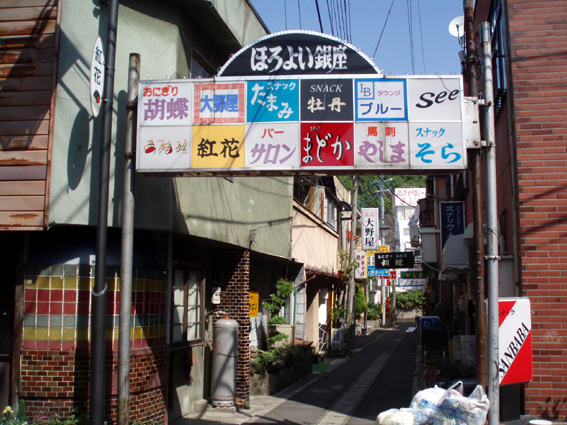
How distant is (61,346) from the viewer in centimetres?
877

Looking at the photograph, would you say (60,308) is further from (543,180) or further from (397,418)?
(543,180)

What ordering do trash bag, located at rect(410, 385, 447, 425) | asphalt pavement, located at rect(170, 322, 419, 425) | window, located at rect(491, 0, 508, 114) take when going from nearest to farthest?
1. trash bag, located at rect(410, 385, 447, 425)
2. window, located at rect(491, 0, 508, 114)
3. asphalt pavement, located at rect(170, 322, 419, 425)

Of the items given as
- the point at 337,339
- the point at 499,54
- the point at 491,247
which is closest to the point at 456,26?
the point at 499,54

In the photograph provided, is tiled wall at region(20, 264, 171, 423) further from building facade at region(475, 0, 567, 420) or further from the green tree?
the green tree

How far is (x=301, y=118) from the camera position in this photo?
8328 mm

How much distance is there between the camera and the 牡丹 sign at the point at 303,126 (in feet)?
26.8

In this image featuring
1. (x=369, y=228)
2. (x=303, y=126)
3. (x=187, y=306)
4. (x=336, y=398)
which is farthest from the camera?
(x=369, y=228)

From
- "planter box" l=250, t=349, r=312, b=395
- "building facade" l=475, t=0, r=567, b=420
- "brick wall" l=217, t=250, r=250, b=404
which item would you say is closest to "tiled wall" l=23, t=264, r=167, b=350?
"brick wall" l=217, t=250, r=250, b=404

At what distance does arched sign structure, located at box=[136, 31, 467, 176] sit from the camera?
8.16 meters

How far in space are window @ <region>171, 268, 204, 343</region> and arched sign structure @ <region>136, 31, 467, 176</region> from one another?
13.1 feet

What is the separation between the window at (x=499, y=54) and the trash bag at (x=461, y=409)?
6612 millimetres

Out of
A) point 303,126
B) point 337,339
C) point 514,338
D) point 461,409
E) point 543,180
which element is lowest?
point 337,339

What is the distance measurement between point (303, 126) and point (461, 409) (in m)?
4.29

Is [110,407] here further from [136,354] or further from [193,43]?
[193,43]
